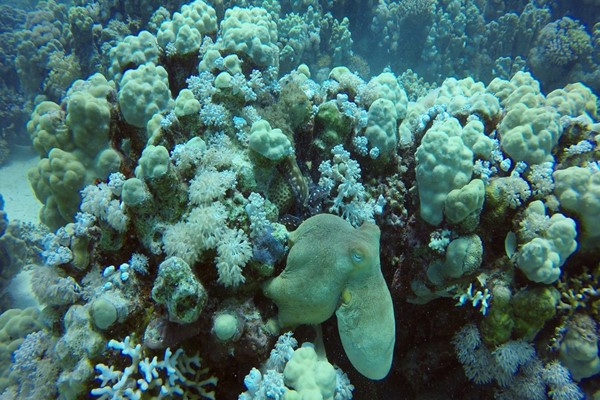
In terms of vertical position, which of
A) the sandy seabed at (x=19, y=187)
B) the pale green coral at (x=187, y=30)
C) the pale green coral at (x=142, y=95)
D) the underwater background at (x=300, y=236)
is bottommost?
the sandy seabed at (x=19, y=187)

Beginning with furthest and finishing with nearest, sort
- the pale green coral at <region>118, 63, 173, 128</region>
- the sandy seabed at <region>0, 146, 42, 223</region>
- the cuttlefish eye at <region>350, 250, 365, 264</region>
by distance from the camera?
the sandy seabed at <region>0, 146, 42, 223</region> → the pale green coral at <region>118, 63, 173, 128</region> → the cuttlefish eye at <region>350, 250, 365, 264</region>

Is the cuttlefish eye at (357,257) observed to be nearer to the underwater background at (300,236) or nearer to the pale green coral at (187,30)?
the underwater background at (300,236)

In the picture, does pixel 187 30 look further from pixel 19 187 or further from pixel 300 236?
pixel 19 187

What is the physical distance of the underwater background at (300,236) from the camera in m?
3.09

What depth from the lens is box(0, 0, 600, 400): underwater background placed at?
121 inches

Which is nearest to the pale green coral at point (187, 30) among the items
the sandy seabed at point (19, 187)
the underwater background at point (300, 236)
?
the underwater background at point (300, 236)

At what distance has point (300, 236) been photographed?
11.0ft

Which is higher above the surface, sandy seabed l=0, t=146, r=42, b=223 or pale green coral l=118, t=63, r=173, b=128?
pale green coral l=118, t=63, r=173, b=128

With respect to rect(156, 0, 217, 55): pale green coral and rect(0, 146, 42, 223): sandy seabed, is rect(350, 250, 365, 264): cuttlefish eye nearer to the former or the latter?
rect(156, 0, 217, 55): pale green coral

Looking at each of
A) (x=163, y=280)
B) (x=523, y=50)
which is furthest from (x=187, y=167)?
(x=523, y=50)

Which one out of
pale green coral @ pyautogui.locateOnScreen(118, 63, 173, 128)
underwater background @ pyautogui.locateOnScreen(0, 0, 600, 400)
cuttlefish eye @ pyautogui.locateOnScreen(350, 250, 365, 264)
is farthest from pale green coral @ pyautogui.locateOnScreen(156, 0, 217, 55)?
cuttlefish eye @ pyautogui.locateOnScreen(350, 250, 365, 264)

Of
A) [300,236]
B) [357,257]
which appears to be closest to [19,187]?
[300,236]

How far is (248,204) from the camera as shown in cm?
329

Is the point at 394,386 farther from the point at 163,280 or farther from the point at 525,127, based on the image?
the point at 525,127
